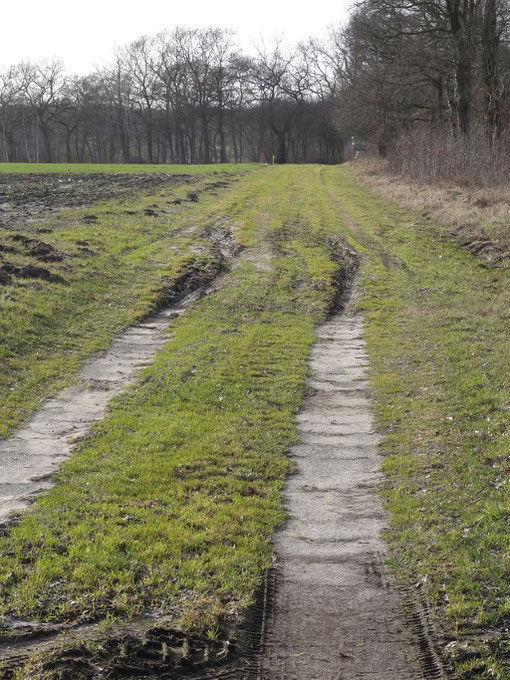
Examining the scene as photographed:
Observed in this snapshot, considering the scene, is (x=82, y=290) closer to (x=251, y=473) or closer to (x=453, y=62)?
(x=251, y=473)

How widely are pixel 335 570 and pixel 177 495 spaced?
1856 millimetres

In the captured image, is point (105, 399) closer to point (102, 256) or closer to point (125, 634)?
point (125, 634)

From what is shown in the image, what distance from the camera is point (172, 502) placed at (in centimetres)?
668

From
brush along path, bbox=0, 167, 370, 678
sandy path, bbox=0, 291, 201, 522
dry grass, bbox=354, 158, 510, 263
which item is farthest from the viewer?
dry grass, bbox=354, 158, 510, 263

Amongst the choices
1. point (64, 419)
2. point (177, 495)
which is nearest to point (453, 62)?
point (64, 419)

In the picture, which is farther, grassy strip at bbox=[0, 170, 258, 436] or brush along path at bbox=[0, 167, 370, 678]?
grassy strip at bbox=[0, 170, 258, 436]

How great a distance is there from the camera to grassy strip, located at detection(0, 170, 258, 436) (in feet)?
35.4

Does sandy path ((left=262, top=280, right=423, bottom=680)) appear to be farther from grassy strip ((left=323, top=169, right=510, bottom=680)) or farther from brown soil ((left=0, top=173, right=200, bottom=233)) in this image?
brown soil ((left=0, top=173, right=200, bottom=233))

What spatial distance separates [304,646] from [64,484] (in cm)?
328

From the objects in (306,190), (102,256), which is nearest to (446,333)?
(102,256)

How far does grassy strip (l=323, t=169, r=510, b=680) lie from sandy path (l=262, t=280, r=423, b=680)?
0.26 m

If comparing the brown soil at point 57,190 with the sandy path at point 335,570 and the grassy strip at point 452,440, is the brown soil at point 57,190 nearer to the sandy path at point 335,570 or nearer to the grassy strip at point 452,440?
the grassy strip at point 452,440

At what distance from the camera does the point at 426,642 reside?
188 inches

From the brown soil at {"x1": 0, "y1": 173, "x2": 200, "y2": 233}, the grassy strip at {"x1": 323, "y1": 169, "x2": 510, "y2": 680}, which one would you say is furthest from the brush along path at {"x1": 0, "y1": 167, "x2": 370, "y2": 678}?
the brown soil at {"x1": 0, "y1": 173, "x2": 200, "y2": 233}
